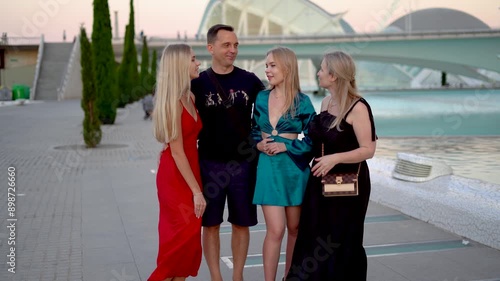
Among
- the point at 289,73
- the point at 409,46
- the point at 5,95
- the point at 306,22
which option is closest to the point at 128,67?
the point at 5,95

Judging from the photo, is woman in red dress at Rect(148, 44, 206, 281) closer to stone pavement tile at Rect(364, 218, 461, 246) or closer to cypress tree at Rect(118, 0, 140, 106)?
stone pavement tile at Rect(364, 218, 461, 246)

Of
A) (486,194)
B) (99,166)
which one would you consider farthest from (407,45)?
(486,194)

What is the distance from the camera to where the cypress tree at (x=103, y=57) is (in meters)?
19.5

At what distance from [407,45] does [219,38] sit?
139ft

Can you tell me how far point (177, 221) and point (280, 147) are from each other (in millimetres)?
776

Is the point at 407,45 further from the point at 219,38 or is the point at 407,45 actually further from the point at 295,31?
the point at 219,38

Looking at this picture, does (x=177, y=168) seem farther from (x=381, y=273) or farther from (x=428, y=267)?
(x=428, y=267)

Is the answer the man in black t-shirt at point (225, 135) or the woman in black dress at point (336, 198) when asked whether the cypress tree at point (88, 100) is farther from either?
the woman in black dress at point (336, 198)

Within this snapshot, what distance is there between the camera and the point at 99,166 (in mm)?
10961

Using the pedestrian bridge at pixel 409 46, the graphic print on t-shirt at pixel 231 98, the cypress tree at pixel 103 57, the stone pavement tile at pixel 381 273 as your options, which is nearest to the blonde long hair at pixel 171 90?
the graphic print on t-shirt at pixel 231 98

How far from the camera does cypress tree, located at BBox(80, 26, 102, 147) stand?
13.9 m

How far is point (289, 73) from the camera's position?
12.4ft

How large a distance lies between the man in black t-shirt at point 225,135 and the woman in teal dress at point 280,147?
14 cm

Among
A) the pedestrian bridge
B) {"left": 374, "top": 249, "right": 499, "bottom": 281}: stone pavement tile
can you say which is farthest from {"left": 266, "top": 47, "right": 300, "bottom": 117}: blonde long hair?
the pedestrian bridge
